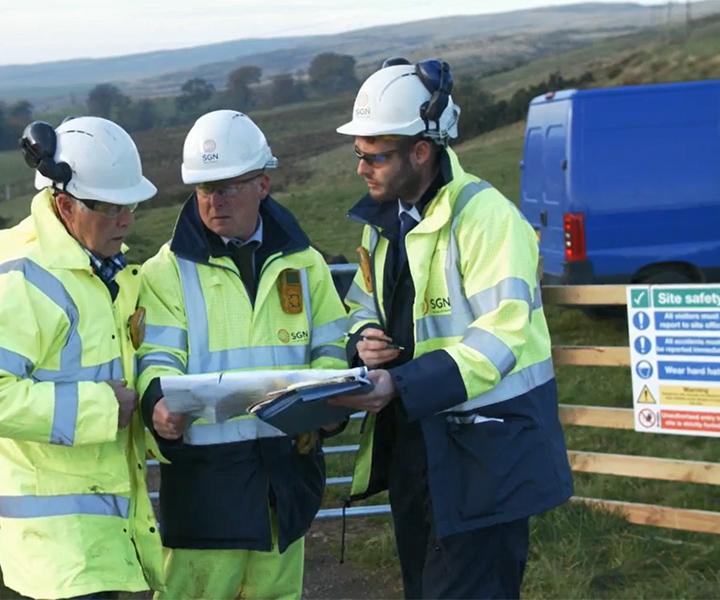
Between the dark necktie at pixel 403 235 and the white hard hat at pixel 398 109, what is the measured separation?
0.90 feet

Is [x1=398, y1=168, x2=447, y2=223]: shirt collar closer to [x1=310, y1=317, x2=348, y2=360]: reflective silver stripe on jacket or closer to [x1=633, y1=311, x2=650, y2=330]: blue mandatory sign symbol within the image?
[x1=310, y1=317, x2=348, y2=360]: reflective silver stripe on jacket

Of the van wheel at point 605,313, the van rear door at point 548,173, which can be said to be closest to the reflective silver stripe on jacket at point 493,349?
the van rear door at point 548,173

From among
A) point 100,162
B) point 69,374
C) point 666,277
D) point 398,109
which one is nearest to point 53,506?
point 69,374

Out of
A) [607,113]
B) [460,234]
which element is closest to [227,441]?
[460,234]

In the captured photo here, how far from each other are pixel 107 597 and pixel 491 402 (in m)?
1.29

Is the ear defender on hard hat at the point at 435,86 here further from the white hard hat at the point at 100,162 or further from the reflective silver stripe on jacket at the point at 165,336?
the reflective silver stripe on jacket at the point at 165,336

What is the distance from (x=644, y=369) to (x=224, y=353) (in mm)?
2773

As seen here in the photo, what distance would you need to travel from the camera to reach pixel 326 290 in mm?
4359

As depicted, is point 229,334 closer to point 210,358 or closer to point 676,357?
point 210,358

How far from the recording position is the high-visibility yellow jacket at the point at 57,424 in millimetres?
3551

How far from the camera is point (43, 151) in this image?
3756 millimetres

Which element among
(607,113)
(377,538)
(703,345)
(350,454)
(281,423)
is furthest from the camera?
(607,113)

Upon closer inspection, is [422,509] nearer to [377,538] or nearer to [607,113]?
[377,538]

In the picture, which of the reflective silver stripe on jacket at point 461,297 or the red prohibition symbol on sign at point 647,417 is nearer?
the reflective silver stripe on jacket at point 461,297
